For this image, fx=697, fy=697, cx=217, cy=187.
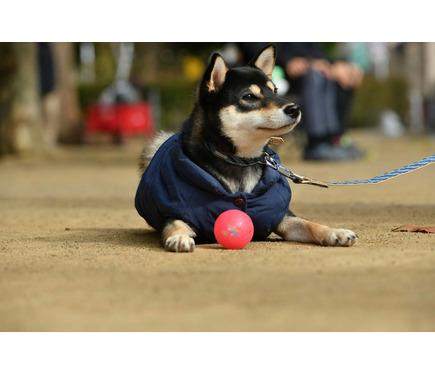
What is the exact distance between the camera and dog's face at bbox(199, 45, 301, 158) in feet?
16.4

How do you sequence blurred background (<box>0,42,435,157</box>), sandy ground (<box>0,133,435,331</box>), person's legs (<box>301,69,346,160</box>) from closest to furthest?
sandy ground (<box>0,133,435,331</box>) < person's legs (<box>301,69,346,160</box>) < blurred background (<box>0,42,435,157</box>)

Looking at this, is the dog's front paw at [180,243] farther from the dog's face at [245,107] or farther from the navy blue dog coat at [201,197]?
the dog's face at [245,107]

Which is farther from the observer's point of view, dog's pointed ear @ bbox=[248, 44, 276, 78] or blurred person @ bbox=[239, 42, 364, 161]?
blurred person @ bbox=[239, 42, 364, 161]

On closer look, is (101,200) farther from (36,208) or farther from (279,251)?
(279,251)

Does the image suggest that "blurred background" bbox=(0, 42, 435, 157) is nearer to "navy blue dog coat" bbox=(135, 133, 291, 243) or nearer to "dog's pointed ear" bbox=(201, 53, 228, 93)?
"dog's pointed ear" bbox=(201, 53, 228, 93)

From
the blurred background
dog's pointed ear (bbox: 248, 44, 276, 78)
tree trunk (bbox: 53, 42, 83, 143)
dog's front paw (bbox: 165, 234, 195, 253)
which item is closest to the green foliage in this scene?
the blurred background

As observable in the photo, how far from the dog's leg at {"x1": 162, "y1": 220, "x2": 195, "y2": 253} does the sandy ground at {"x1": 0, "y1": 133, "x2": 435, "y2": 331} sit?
90mm

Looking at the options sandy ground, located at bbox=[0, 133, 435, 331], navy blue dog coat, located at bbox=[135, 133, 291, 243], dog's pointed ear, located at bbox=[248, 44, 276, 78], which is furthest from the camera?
dog's pointed ear, located at bbox=[248, 44, 276, 78]

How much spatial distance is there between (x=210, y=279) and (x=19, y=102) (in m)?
13.4

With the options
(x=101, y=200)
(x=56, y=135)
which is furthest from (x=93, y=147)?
(x=101, y=200)

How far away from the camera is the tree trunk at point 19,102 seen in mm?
16188

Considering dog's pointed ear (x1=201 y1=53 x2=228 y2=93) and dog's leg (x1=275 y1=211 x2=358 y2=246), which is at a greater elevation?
dog's pointed ear (x1=201 y1=53 x2=228 y2=93)

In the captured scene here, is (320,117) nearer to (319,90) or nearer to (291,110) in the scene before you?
(319,90)

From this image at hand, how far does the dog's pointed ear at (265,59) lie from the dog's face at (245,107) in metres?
0.29
